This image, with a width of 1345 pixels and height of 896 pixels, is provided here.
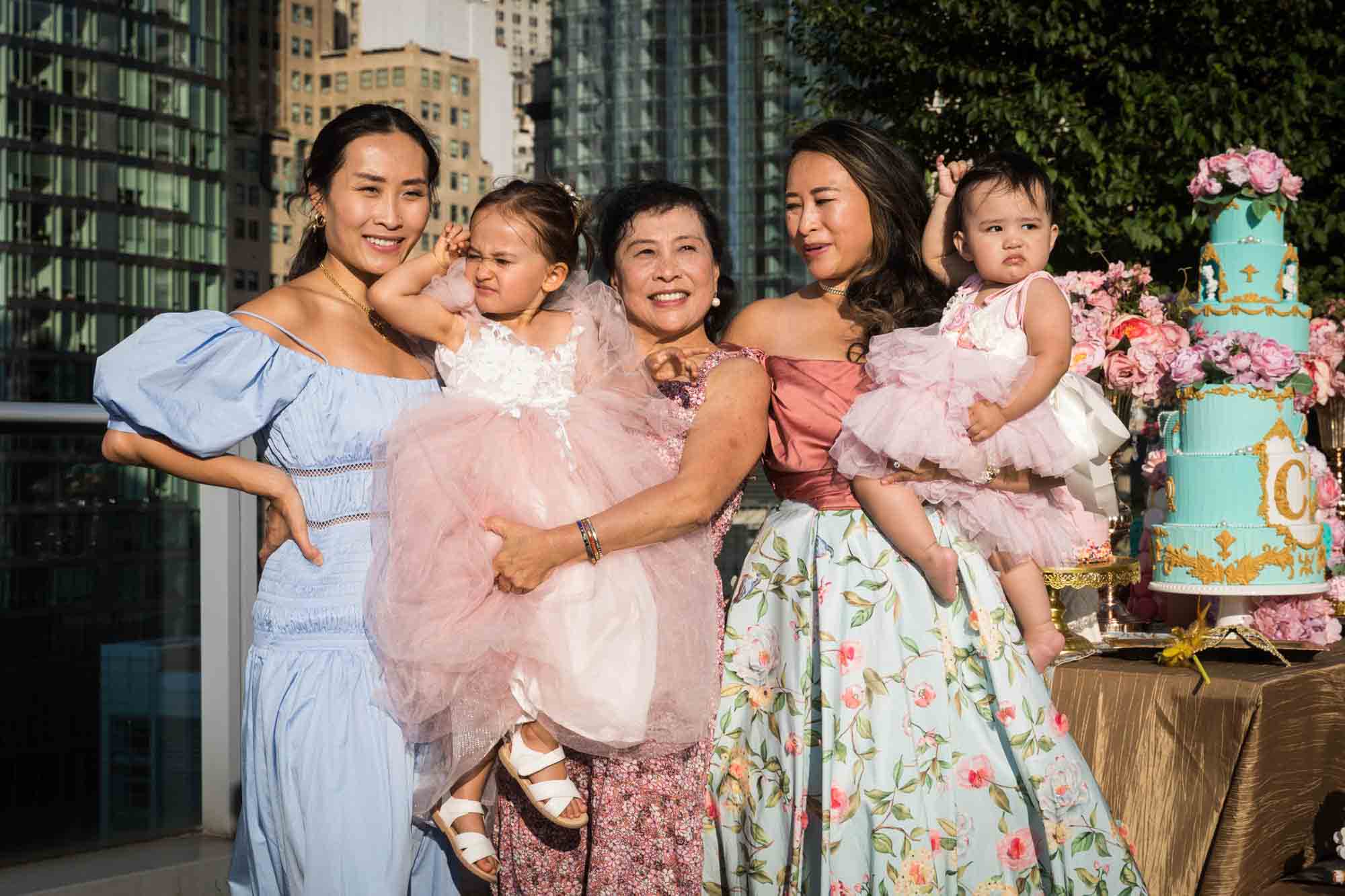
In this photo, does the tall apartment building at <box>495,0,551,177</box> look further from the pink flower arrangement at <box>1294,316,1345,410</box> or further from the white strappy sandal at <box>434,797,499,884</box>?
the white strappy sandal at <box>434,797,499,884</box>

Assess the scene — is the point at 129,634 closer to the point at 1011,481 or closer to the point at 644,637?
the point at 644,637

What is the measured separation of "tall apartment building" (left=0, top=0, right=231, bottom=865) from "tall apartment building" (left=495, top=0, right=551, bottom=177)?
59.5 meters

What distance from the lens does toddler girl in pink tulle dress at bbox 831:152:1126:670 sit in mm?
2512

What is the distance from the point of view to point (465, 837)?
2320 millimetres

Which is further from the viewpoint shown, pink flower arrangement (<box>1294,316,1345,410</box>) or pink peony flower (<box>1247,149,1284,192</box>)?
pink flower arrangement (<box>1294,316,1345,410</box>)

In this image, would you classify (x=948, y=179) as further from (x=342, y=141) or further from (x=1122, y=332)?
(x=342, y=141)

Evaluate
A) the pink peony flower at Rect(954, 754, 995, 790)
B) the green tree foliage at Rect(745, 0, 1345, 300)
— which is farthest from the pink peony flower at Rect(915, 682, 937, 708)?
the green tree foliage at Rect(745, 0, 1345, 300)

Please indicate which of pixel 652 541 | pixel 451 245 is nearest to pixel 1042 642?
pixel 652 541

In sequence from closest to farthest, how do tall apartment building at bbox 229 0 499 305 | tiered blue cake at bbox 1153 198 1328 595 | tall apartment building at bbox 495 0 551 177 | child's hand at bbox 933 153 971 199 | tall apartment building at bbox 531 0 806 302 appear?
child's hand at bbox 933 153 971 199 < tiered blue cake at bbox 1153 198 1328 595 < tall apartment building at bbox 531 0 806 302 < tall apartment building at bbox 229 0 499 305 < tall apartment building at bbox 495 0 551 177

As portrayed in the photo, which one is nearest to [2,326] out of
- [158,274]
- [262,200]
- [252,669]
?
[158,274]

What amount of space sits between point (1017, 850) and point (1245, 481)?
4.72ft

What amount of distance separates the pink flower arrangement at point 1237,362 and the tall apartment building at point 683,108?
56.7 feet

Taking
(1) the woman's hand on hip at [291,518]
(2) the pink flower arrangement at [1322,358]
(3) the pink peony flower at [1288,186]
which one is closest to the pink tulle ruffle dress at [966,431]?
(1) the woman's hand on hip at [291,518]

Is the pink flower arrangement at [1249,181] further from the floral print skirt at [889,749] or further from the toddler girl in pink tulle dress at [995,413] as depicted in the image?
the floral print skirt at [889,749]
